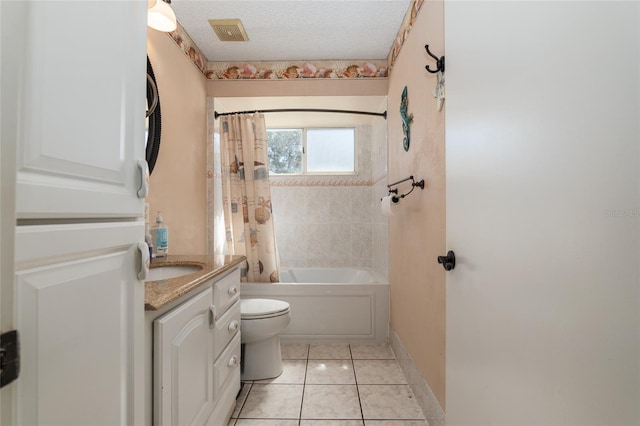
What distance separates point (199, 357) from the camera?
121 centimetres

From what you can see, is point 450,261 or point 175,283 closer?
point 450,261

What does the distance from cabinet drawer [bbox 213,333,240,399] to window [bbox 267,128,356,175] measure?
7.52 feet

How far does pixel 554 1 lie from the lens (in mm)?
547

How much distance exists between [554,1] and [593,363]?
2.03ft

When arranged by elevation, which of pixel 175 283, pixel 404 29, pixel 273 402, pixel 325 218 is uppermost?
pixel 404 29

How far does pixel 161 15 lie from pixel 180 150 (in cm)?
96

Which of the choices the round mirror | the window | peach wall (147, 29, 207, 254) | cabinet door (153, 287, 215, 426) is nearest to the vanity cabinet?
cabinet door (153, 287, 215, 426)

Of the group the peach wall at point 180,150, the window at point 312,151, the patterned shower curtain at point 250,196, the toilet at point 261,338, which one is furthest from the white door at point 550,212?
the window at point 312,151

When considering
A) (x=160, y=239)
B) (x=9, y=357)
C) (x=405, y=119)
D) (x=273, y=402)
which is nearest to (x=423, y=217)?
(x=405, y=119)

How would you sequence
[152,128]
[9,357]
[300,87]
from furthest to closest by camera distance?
1. [300,87]
2. [152,128]
3. [9,357]

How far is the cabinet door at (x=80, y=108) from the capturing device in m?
0.47

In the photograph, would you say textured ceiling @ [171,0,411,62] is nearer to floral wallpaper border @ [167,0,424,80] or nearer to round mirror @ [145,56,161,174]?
floral wallpaper border @ [167,0,424,80]

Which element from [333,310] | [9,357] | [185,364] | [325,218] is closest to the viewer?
[9,357]

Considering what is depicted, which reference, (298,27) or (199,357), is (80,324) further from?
(298,27)
